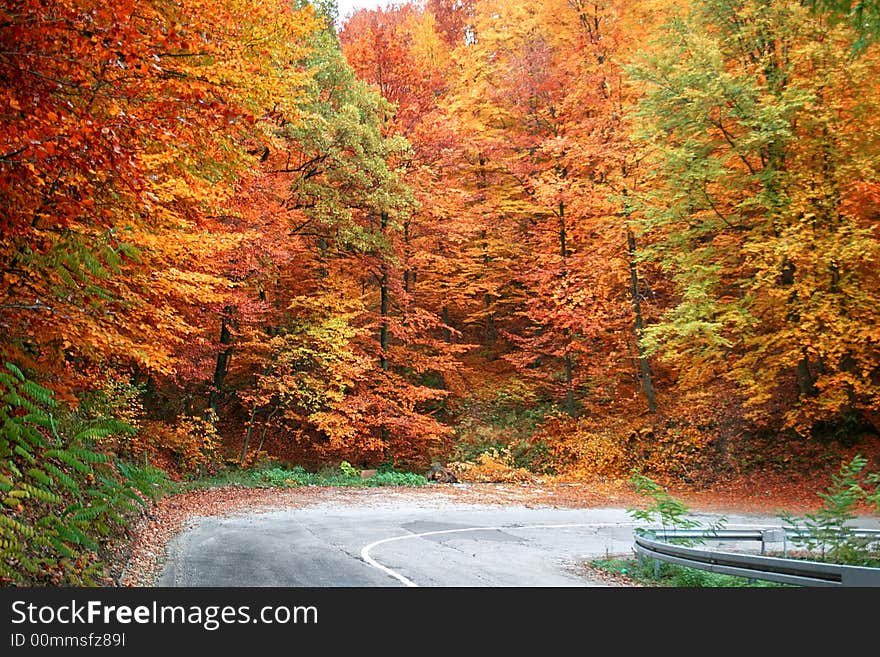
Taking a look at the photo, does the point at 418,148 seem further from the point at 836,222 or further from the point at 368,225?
the point at 836,222

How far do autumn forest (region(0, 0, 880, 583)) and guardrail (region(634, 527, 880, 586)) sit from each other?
5250 millimetres

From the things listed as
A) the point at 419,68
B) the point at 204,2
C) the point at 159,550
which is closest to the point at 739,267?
the point at 204,2

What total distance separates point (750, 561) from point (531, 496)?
37.9ft

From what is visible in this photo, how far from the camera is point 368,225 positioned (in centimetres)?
2259

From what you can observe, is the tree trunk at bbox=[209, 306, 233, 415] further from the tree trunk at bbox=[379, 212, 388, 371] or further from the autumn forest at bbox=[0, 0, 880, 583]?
the tree trunk at bbox=[379, 212, 388, 371]

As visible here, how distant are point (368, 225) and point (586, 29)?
37.0 feet

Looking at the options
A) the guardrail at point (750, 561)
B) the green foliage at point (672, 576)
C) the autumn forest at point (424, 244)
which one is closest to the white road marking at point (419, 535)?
the green foliage at point (672, 576)

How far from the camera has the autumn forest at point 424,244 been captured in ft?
21.5

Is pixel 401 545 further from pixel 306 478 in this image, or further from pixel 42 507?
pixel 306 478

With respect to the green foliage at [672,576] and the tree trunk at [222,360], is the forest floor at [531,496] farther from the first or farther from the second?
the green foliage at [672,576]

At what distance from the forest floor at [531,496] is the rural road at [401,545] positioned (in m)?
0.83

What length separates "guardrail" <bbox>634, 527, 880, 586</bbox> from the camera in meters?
4.81

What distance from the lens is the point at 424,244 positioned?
978 inches

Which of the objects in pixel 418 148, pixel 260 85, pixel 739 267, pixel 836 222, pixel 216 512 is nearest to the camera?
pixel 260 85
